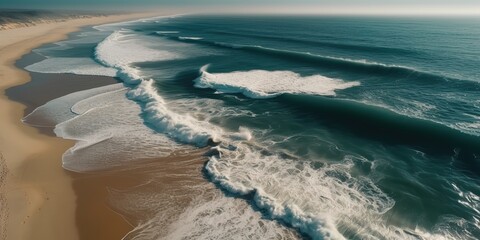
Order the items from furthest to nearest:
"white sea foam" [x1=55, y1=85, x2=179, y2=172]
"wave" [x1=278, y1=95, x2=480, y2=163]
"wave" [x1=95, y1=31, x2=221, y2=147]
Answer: "wave" [x1=95, y1=31, x2=221, y2=147] < "wave" [x1=278, y1=95, x2=480, y2=163] < "white sea foam" [x1=55, y1=85, x2=179, y2=172]

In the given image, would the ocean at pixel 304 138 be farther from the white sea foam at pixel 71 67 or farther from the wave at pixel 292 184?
the white sea foam at pixel 71 67

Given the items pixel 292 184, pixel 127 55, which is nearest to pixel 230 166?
pixel 292 184

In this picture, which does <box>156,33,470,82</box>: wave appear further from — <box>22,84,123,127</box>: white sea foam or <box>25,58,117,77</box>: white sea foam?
<box>22,84,123,127</box>: white sea foam

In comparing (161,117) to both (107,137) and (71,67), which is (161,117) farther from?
(71,67)

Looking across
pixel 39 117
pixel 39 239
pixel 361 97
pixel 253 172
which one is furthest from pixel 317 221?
pixel 39 117

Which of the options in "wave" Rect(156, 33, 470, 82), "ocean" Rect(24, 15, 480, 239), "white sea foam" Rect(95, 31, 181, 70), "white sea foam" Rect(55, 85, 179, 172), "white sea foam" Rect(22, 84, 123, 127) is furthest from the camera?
"white sea foam" Rect(95, 31, 181, 70)

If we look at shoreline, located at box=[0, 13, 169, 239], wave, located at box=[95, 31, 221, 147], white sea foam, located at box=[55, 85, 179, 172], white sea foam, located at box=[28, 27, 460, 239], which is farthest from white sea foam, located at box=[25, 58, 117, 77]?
shoreline, located at box=[0, 13, 169, 239]
